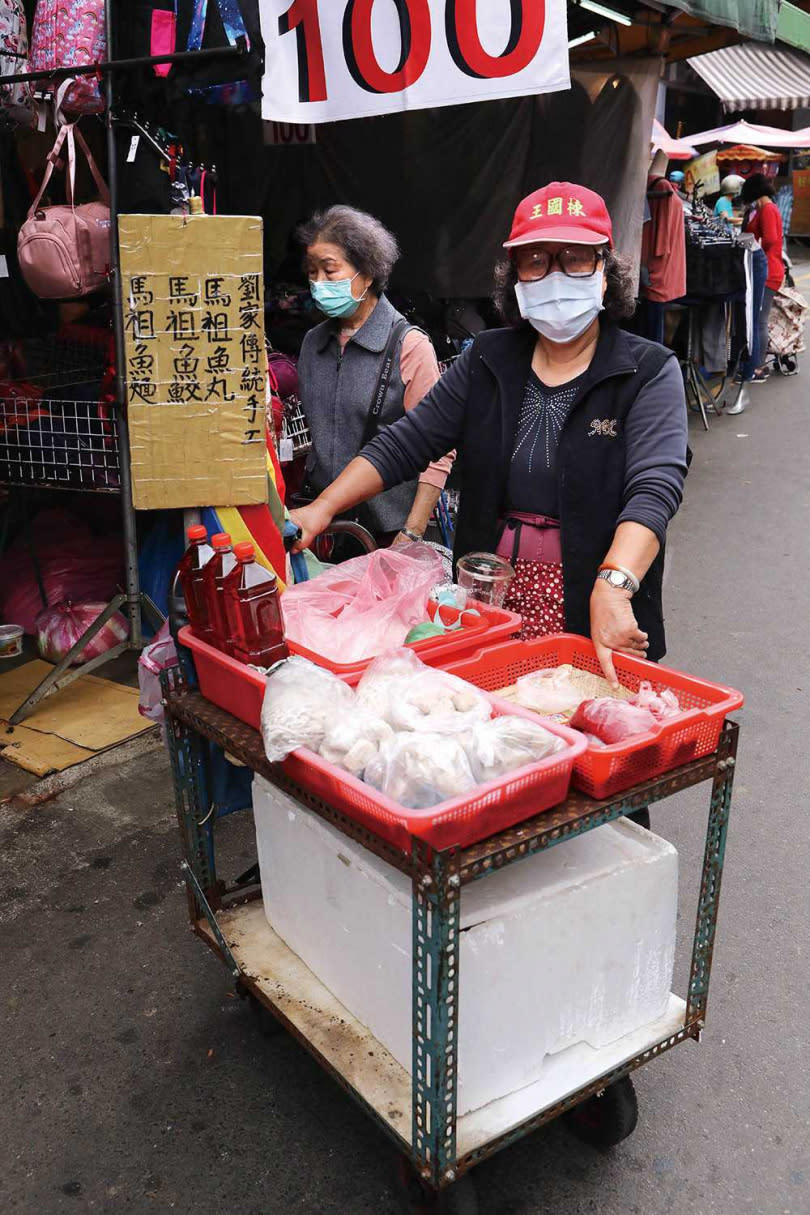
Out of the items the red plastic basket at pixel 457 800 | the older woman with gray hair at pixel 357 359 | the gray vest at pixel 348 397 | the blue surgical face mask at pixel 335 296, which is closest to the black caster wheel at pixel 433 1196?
the red plastic basket at pixel 457 800

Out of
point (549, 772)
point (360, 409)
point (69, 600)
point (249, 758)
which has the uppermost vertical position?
point (360, 409)

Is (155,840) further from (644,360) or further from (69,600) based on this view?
(644,360)

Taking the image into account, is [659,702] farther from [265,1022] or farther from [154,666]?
[154,666]

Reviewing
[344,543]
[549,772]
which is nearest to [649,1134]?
[549,772]

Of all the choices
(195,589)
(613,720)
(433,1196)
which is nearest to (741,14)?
(195,589)

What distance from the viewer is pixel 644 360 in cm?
248

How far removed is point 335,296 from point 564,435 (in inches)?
60.8

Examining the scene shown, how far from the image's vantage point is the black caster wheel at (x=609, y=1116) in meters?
2.24

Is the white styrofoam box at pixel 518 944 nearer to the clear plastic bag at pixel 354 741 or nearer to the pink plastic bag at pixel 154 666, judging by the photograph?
the clear plastic bag at pixel 354 741

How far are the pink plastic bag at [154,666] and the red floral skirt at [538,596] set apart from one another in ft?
3.68

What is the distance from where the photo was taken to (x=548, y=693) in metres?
2.09

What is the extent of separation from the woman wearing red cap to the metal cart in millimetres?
575

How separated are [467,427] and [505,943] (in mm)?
1428

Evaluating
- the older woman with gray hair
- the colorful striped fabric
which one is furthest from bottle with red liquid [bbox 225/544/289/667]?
the older woman with gray hair
